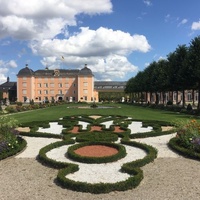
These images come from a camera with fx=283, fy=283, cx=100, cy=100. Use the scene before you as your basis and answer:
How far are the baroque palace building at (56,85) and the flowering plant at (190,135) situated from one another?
7917 cm

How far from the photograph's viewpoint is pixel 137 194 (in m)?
6.27

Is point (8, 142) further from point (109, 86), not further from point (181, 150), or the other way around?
point (109, 86)

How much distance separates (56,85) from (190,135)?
86105mm

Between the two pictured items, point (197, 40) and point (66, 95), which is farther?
point (66, 95)

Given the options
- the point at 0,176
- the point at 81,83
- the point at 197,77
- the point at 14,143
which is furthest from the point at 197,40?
the point at 81,83

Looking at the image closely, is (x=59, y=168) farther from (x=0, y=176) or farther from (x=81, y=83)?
(x=81, y=83)

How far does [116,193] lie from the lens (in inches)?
252

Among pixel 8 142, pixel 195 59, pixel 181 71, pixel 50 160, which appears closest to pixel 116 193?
pixel 50 160

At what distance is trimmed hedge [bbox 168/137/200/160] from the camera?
9.21m

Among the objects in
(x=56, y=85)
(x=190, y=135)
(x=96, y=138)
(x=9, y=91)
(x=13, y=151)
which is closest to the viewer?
(x=13, y=151)

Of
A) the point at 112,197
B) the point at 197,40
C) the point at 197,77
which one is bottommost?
the point at 112,197

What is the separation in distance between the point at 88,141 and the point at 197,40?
24.3 m

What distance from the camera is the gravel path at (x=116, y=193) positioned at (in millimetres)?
6190

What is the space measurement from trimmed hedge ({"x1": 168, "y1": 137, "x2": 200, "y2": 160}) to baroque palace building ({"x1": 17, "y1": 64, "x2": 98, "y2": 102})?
7915cm
